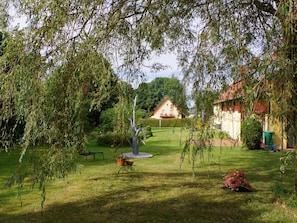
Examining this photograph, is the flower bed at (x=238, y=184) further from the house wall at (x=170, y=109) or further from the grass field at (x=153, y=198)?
the house wall at (x=170, y=109)

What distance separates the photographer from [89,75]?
4.03 m

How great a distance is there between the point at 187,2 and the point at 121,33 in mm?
1894

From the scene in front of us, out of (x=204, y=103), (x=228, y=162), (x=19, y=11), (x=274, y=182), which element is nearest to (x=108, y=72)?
(x=204, y=103)

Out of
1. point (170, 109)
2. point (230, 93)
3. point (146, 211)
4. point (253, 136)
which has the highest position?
point (230, 93)

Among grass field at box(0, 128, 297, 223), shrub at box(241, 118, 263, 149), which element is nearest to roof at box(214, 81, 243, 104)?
grass field at box(0, 128, 297, 223)

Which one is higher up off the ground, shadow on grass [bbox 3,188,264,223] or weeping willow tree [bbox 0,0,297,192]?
weeping willow tree [bbox 0,0,297,192]

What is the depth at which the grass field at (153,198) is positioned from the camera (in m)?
6.46

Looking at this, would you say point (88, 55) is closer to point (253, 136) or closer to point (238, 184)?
point (238, 184)

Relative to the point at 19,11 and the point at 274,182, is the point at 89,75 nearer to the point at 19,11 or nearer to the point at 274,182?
the point at 19,11

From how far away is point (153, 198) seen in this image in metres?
7.95

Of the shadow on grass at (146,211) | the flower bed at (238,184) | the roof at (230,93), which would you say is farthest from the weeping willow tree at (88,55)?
the flower bed at (238,184)

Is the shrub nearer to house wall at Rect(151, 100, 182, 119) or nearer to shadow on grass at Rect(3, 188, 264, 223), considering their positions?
shadow on grass at Rect(3, 188, 264, 223)

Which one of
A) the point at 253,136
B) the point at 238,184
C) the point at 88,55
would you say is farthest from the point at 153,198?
the point at 253,136

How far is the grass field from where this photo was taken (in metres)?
6.46
